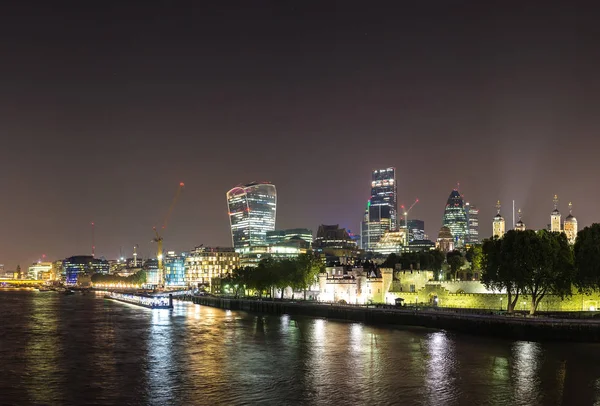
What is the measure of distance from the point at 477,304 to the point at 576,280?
2049 cm

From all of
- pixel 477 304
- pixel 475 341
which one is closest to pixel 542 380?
pixel 475 341

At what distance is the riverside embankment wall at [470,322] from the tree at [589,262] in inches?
346

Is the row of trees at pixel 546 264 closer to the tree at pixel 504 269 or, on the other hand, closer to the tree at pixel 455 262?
the tree at pixel 504 269

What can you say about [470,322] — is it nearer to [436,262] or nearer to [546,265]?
[546,265]

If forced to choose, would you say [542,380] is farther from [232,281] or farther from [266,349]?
[232,281]

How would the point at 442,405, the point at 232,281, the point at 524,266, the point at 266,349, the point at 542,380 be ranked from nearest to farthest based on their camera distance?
the point at 442,405 < the point at 542,380 < the point at 266,349 < the point at 524,266 < the point at 232,281

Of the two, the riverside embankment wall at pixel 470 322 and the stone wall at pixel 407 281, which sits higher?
the stone wall at pixel 407 281

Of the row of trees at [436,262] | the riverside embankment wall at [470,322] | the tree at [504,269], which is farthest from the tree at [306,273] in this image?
the tree at [504,269]

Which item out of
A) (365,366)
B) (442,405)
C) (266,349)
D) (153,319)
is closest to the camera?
(442,405)

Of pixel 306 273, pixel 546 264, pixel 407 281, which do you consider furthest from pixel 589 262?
pixel 306 273

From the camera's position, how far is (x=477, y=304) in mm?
102125

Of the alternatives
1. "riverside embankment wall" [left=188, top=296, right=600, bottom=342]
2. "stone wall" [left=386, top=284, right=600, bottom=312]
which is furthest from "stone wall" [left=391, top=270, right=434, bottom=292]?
"riverside embankment wall" [left=188, top=296, right=600, bottom=342]

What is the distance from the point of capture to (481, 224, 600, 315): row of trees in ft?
273

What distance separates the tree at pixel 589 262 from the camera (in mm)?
81312
